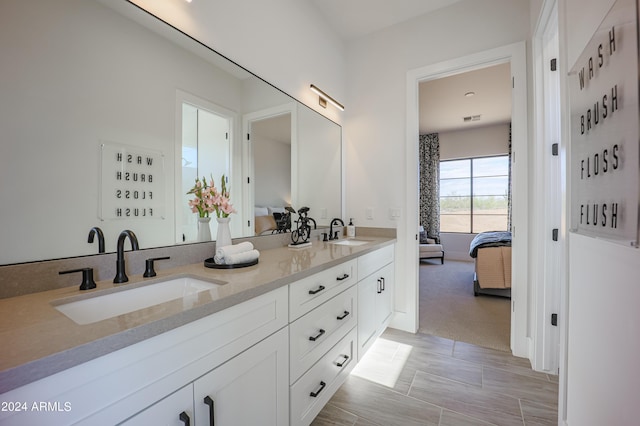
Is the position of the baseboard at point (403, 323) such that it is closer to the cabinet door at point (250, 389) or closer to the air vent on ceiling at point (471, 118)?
the cabinet door at point (250, 389)

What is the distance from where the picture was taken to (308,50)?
239 cm

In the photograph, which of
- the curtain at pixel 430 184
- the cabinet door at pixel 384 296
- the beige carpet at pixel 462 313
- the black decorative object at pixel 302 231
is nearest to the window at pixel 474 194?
the curtain at pixel 430 184

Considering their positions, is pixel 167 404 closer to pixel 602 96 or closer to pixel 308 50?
pixel 602 96

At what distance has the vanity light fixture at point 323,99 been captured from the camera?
8.10 ft

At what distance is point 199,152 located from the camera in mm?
1499

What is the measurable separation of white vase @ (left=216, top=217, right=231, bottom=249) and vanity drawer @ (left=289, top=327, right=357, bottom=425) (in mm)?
771

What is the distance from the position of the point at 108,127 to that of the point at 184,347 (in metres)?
0.95

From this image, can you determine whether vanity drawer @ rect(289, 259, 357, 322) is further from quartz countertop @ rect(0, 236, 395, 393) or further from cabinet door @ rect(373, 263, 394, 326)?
cabinet door @ rect(373, 263, 394, 326)

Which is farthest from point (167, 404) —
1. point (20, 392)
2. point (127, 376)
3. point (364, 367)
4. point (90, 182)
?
point (364, 367)

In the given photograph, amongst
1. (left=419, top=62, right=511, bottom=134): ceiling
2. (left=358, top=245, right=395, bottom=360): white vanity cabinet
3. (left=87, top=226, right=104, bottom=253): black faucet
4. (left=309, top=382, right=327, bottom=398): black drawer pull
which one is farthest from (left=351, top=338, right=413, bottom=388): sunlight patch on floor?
(left=419, top=62, right=511, bottom=134): ceiling

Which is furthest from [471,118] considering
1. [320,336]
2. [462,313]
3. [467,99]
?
[320,336]

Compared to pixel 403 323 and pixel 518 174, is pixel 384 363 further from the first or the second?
pixel 518 174

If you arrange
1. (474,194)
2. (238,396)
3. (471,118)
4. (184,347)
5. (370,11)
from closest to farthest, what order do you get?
(184,347), (238,396), (370,11), (471,118), (474,194)

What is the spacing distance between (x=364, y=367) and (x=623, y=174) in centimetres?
183
